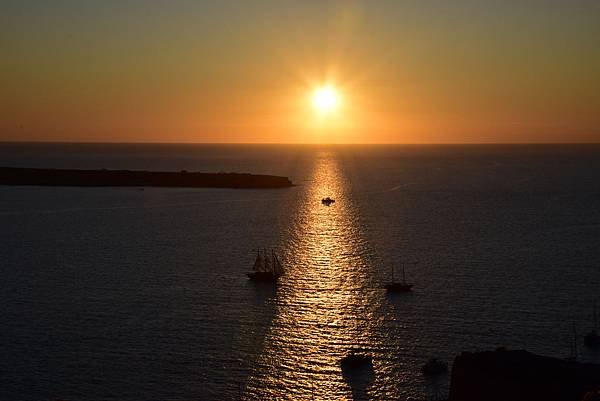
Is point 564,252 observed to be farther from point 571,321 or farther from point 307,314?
point 307,314

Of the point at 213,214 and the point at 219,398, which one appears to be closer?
the point at 219,398

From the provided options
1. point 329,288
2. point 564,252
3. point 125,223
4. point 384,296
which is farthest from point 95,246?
point 564,252

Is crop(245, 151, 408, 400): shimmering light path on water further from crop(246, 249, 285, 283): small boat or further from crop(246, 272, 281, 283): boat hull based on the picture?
crop(246, 272, 281, 283): boat hull

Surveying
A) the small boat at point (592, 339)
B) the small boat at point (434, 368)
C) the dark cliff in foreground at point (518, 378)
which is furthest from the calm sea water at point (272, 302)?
the dark cliff in foreground at point (518, 378)

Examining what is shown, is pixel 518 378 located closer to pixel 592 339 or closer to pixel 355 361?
pixel 355 361

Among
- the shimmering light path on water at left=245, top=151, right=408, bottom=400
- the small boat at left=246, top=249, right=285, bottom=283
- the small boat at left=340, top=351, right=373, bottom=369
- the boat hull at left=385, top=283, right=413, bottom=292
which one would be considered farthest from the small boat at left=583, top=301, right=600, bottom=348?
the small boat at left=246, top=249, right=285, bottom=283

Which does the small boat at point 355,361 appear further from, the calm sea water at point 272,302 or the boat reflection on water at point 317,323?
the calm sea water at point 272,302
